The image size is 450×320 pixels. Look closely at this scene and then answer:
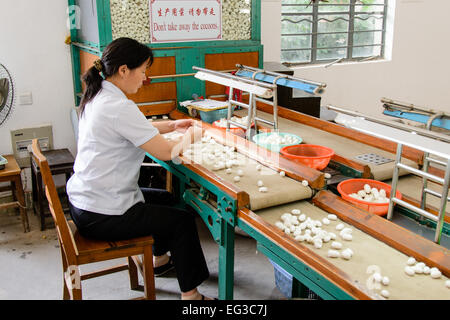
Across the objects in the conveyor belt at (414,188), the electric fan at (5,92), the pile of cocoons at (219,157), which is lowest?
the conveyor belt at (414,188)

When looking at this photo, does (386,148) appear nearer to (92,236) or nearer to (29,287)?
(92,236)

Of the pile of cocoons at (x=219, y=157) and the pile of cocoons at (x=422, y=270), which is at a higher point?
the pile of cocoons at (x=219, y=157)

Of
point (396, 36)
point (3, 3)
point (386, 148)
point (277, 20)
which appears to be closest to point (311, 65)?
point (277, 20)

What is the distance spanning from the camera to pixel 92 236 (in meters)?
2.36

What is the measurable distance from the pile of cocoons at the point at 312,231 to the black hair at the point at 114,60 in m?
1.06

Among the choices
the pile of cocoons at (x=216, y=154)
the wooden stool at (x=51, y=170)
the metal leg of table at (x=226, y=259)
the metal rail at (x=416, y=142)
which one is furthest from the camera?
the wooden stool at (x=51, y=170)

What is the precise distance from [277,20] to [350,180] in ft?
10.9

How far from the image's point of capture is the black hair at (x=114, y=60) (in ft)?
7.54

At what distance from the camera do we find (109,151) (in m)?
2.29

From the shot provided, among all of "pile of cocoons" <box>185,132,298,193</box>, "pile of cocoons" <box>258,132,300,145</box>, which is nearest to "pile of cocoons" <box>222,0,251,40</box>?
"pile of cocoons" <box>185,132,298,193</box>

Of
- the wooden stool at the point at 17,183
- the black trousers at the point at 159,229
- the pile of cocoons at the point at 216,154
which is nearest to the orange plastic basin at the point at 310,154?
the pile of cocoons at the point at 216,154

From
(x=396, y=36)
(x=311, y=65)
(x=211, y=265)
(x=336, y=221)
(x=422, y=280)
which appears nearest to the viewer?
(x=422, y=280)

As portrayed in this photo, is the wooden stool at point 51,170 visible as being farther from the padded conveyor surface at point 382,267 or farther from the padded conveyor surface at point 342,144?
the padded conveyor surface at point 382,267

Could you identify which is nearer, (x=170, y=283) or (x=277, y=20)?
(x=170, y=283)
